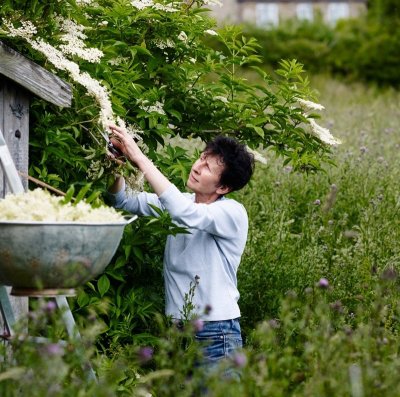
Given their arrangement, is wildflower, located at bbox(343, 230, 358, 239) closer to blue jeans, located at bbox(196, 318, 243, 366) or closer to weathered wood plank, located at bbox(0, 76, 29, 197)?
blue jeans, located at bbox(196, 318, 243, 366)

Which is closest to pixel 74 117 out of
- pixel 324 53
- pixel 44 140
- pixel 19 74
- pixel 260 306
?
pixel 44 140

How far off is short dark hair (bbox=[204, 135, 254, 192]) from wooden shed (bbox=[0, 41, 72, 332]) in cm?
91

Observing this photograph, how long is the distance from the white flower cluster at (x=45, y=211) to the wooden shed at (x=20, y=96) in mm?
873

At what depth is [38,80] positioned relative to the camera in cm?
479

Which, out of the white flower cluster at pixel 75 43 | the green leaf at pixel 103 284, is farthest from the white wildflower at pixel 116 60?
the green leaf at pixel 103 284

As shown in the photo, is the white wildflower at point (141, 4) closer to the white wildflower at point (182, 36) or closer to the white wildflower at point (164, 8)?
the white wildflower at point (164, 8)

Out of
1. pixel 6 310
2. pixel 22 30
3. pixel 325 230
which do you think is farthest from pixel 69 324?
pixel 325 230

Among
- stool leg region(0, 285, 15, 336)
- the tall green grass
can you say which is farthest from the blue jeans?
stool leg region(0, 285, 15, 336)

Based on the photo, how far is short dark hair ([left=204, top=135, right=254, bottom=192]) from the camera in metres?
5.23

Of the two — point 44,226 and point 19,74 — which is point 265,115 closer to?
point 19,74

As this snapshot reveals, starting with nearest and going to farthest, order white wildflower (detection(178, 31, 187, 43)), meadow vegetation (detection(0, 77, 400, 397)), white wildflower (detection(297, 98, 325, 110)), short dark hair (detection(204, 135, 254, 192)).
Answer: meadow vegetation (detection(0, 77, 400, 397)) → short dark hair (detection(204, 135, 254, 192)) → white wildflower (detection(297, 98, 325, 110)) → white wildflower (detection(178, 31, 187, 43))

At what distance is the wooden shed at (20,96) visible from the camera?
4750 millimetres

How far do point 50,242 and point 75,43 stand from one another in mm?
1614

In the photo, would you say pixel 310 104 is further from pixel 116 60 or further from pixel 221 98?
pixel 116 60
